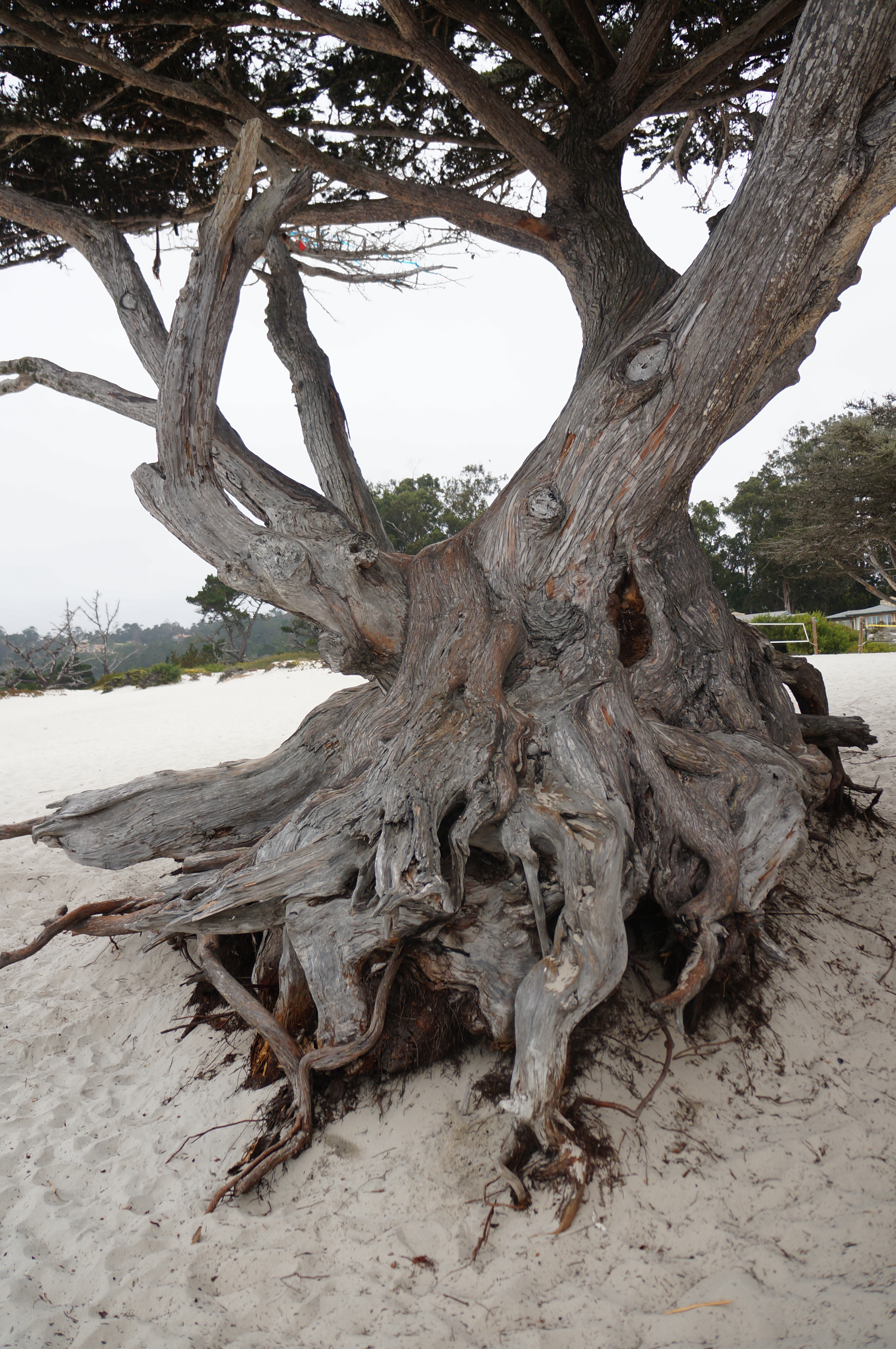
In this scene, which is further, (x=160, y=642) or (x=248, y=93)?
(x=160, y=642)

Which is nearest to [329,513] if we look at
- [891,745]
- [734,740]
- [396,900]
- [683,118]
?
[396,900]

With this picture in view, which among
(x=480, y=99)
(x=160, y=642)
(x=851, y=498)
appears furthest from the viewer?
(x=160, y=642)

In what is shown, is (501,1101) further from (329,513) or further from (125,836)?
(329,513)

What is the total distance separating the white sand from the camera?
6.15ft

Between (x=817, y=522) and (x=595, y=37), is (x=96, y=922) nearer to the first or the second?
Answer: (x=595, y=37)

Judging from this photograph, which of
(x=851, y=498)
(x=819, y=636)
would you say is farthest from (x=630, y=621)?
(x=819, y=636)

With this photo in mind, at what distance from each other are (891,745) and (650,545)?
4.35 metres

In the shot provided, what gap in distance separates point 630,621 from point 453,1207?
245 centimetres

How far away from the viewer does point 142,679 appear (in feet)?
63.8

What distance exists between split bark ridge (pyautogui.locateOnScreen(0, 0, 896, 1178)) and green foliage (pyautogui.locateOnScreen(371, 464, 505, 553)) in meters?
22.0

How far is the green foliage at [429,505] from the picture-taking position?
2641 centimetres

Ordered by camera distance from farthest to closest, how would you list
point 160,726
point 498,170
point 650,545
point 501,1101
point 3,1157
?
point 160,726, point 498,170, point 650,545, point 3,1157, point 501,1101

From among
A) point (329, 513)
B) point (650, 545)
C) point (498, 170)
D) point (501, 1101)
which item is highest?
point (498, 170)

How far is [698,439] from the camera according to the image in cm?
316
